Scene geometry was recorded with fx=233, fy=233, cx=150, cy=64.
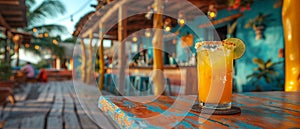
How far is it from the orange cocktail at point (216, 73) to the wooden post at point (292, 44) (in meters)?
1.38

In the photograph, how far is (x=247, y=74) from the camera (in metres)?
5.71

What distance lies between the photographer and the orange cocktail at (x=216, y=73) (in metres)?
0.75

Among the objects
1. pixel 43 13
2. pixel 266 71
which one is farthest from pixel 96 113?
pixel 43 13

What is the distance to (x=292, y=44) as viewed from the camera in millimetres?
1952

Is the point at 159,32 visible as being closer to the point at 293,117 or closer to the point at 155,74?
the point at 155,74

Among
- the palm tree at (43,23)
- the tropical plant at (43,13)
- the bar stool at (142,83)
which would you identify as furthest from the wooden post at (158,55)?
the tropical plant at (43,13)

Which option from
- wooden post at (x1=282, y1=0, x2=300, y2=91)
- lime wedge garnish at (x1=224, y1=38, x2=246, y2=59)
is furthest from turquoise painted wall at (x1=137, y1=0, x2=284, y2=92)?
lime wedge garnish at (x1=224, y1=38, x2=246, y2=59)

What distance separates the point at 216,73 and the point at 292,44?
156 cm

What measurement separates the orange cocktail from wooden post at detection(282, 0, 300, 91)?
1383mm

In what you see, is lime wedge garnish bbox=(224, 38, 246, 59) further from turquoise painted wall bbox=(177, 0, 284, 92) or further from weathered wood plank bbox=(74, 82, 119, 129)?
turquoise painted wall bbox=(177, 0, 284, 92)

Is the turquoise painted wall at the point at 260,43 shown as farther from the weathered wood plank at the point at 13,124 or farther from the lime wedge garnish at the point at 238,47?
the lime wedge garnish at the point at 238,47

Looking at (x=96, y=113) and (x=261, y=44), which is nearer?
(x=96, y=113)

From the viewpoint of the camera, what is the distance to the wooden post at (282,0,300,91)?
6.17 feet

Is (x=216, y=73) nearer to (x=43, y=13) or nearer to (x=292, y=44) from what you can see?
(x=292, y=44)
